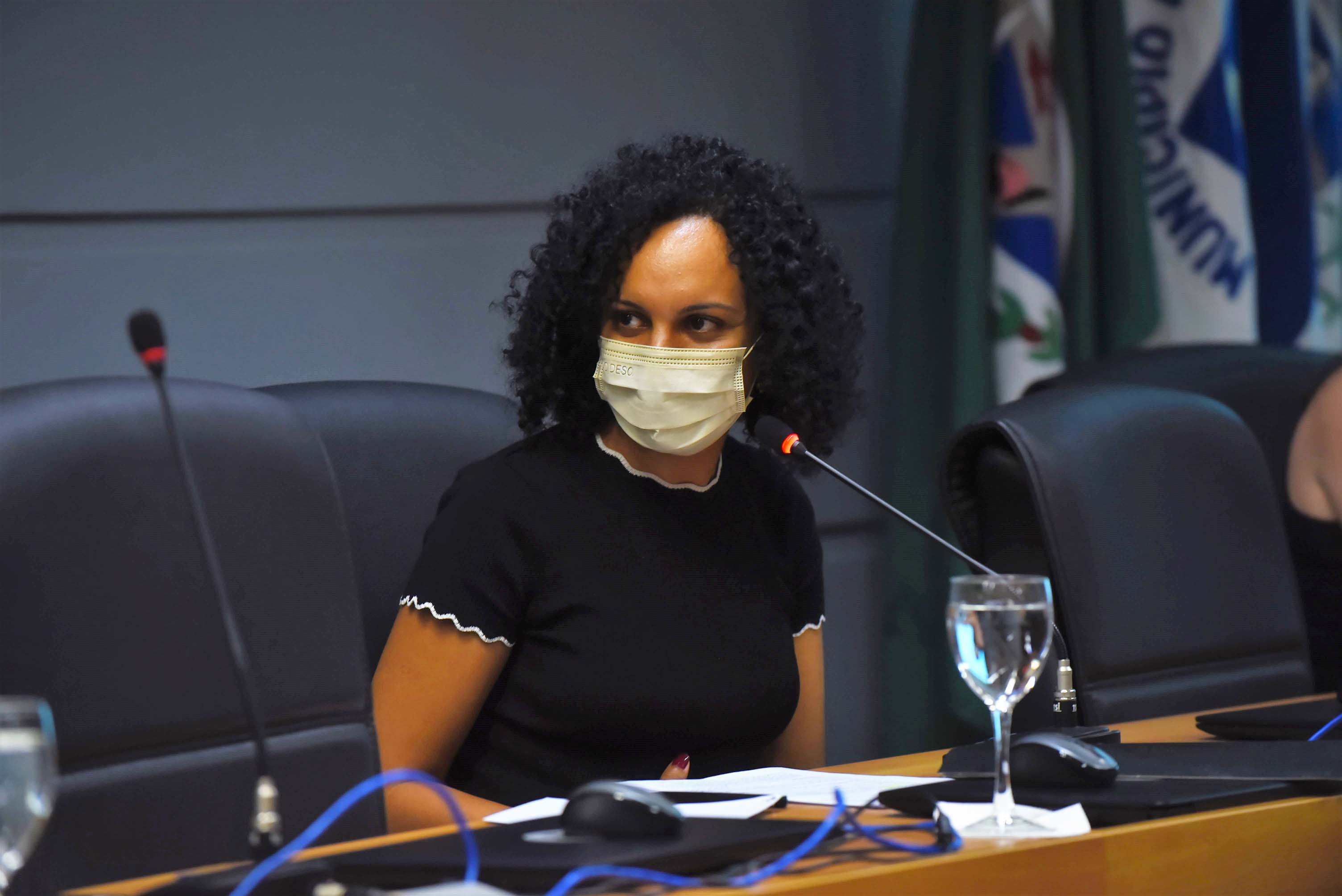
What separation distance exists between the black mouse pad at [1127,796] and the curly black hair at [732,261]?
67 cm

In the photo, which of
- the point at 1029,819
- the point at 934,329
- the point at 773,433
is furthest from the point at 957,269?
the point at 1029,819

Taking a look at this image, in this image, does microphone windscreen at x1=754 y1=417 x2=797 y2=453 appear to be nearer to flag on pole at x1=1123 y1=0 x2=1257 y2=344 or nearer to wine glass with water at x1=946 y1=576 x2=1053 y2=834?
wine glass with water at x1=946 y1=576 x2=1053 y2=834

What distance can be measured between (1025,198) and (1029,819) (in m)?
1.91

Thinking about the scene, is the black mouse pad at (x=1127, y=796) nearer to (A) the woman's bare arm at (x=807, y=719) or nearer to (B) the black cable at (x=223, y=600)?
(B) the black cable at (x=223, y=600)

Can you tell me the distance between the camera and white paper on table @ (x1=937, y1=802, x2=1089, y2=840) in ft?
2.97

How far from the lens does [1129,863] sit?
2.97ft

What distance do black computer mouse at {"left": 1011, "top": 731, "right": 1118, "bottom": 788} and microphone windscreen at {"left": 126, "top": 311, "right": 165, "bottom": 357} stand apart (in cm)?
63

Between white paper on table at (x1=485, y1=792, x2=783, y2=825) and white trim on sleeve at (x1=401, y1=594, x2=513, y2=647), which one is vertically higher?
white trim on sleeve at (x1=401, y1=594, x2=513, y2=647)

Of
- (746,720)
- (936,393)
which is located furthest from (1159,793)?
(936,393)

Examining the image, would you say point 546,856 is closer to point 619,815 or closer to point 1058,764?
point 619,815

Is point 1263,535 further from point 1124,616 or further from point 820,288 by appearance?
point 820,288

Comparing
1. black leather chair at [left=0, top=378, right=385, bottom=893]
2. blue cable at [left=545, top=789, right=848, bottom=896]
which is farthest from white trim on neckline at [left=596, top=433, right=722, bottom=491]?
blue cable at [left=545, top=789, right=848, bottom=896]

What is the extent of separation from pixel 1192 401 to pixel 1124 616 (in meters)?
0.34

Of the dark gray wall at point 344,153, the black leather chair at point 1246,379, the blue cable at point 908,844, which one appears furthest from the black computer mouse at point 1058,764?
the dark gray wall at point 344,153
